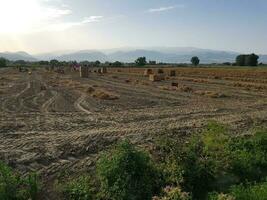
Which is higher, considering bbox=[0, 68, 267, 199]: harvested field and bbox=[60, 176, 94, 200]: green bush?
bbox=[60, 176, 94, 200]: green bush

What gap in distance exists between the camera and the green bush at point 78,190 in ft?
26.1

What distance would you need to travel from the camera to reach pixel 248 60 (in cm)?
11894

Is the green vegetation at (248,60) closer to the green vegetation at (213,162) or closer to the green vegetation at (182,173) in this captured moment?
the green vegetation at (213,162)

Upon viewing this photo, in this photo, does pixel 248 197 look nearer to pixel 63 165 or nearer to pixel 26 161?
pixel 63 165

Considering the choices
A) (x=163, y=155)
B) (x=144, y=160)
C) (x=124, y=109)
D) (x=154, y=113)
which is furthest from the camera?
(x=124, y=109)

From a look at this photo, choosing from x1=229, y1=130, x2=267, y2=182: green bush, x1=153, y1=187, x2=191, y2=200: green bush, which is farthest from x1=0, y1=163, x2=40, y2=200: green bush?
x1=229, y1=130, x2=267, y2=182: green bush

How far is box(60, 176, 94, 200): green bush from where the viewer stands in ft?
26.1

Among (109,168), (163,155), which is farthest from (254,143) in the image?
(109,168)

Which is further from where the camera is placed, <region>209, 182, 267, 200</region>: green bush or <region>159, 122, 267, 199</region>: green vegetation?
<region>159, 122, 267, 199</region>: green vegetation

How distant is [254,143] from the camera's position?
36.9 feet

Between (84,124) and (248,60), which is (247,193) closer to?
(84,124)

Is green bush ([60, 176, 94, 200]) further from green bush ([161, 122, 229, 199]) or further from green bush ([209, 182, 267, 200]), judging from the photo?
green bush ([209, 182, 267, 200])

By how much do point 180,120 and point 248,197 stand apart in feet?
29.0

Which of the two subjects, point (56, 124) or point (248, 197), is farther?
point (56, 124)
